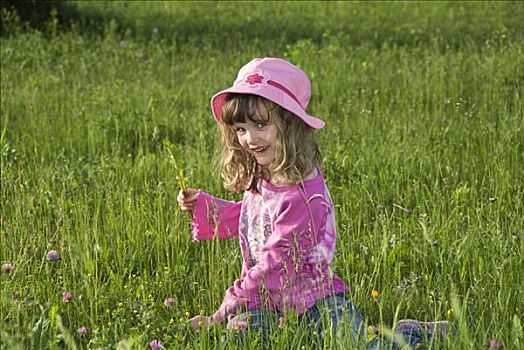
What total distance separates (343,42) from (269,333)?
248 inches

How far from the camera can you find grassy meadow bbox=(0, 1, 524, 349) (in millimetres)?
3512

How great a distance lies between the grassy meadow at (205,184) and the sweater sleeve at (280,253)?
0.18 metres

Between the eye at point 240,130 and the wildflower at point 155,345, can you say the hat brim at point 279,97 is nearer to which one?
the eye at point 240,130

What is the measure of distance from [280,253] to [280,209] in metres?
0.18

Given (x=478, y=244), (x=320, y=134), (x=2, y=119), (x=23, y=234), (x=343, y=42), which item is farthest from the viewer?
(x=343, y=42)

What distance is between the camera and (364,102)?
664 cm

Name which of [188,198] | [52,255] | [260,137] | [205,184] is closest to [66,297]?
[52,255]

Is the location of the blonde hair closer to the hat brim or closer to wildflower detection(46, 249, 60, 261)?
the hat brim

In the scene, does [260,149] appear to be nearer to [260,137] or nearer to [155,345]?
[260,137]

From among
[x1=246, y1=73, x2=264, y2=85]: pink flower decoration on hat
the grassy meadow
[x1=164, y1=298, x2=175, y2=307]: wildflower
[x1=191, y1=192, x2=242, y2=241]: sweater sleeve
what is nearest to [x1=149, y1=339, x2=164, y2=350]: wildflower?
the grassy meadow

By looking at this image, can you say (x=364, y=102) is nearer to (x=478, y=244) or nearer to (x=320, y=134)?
(x=320, y=134)

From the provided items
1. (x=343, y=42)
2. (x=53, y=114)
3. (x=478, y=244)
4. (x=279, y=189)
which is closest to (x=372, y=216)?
(x=478, y=244)

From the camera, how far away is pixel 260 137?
358 centimetres

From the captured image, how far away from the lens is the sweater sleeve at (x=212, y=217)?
3889mm
